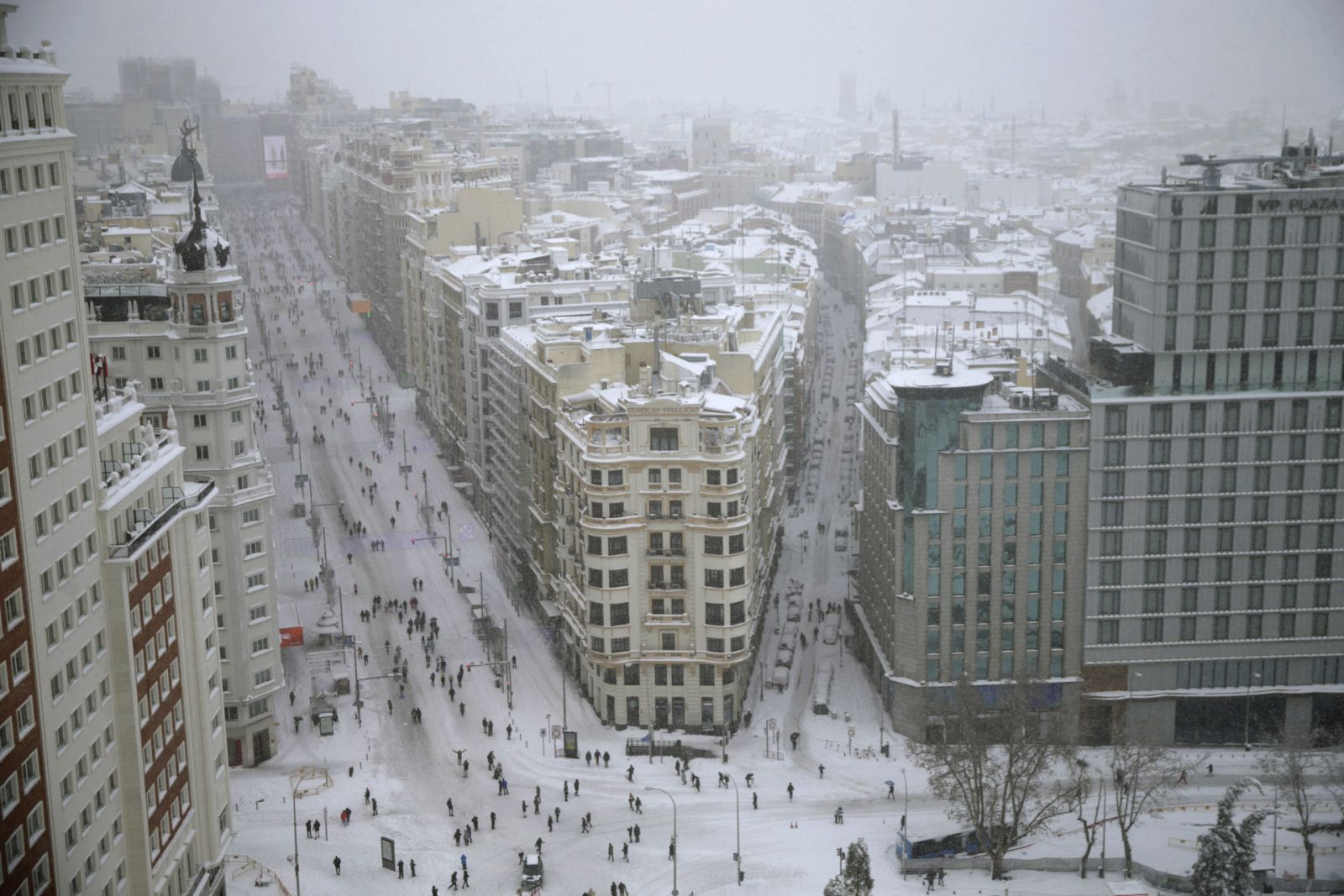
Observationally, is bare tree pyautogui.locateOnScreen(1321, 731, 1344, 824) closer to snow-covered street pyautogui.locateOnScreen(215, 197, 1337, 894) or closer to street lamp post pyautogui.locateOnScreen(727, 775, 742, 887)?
snow-covered street pyautogui.locateOnScreen(215, 197, 1337, 894)

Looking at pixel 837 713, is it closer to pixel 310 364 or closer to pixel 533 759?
pixel 533 759

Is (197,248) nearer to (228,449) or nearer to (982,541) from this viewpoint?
(228,449)

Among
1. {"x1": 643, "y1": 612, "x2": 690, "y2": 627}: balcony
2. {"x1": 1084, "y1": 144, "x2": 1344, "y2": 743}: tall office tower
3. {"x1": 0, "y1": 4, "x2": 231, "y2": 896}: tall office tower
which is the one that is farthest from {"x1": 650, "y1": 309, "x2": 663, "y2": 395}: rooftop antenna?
{"x1": 0, "y1": 4, "x2": 231, "y2": 896}: tall office tower

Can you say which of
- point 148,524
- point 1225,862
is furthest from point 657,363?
point 1225,862

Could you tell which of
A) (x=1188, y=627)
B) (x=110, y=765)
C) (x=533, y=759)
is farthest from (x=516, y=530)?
(x=110, y=765)

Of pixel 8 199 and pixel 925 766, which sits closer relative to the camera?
pixel 8 199

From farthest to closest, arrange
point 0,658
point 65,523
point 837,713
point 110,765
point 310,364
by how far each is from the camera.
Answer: point 310,364, point 837,713, point 110,765, point 65,523, point 0,658
